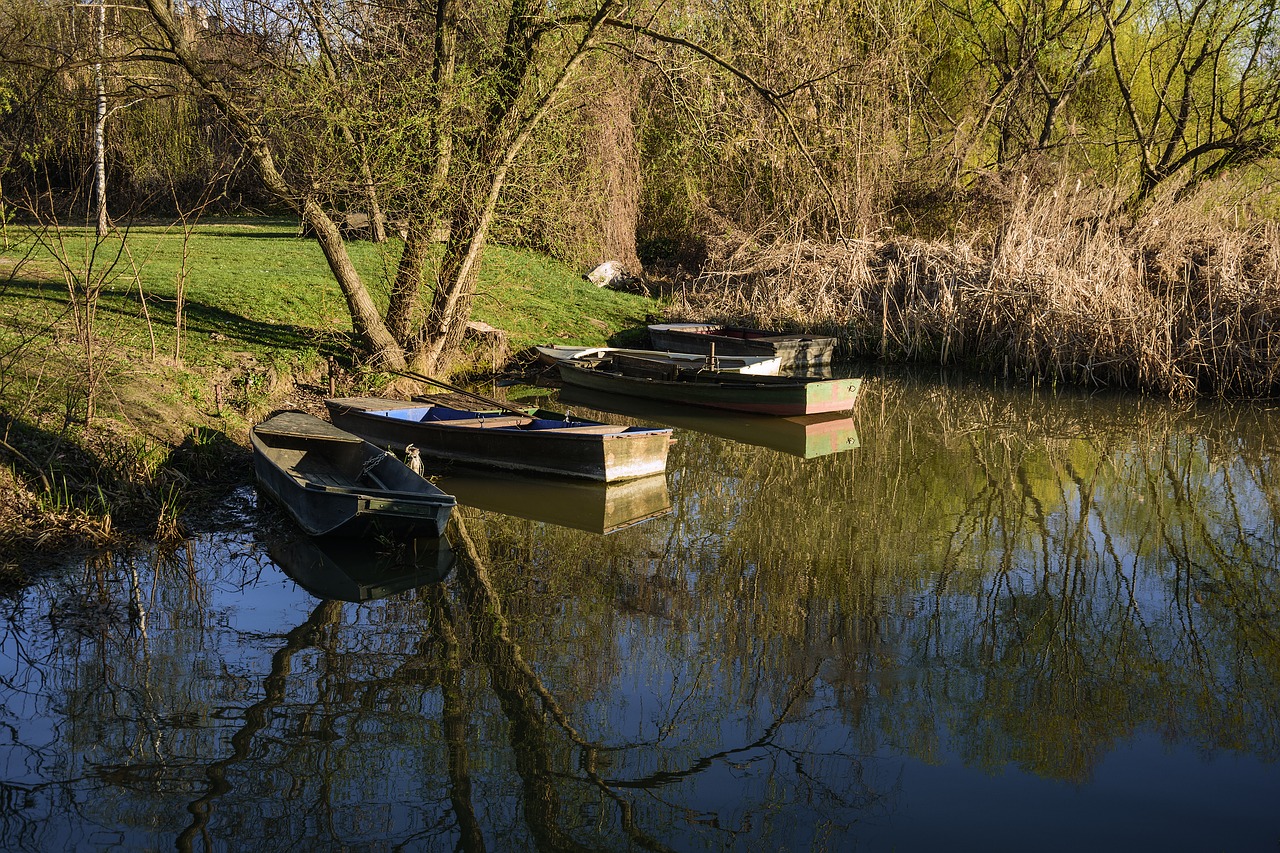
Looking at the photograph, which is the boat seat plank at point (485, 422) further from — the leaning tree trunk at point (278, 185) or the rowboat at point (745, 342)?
the rowboat at point (745, 342)

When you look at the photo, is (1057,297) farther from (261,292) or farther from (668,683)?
(668,683)

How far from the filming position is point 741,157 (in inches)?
854

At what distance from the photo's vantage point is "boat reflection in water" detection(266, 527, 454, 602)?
722cm

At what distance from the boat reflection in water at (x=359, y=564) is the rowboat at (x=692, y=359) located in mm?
6805

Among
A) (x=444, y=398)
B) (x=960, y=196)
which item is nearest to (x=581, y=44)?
(x=444, y=398)

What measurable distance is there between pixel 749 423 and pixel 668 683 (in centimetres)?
794

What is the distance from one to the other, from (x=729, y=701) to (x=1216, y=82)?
69.5 ft

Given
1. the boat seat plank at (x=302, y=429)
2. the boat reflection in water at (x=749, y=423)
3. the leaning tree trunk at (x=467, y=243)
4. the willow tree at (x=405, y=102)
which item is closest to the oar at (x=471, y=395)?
the willow tree at (x=405, y=102)

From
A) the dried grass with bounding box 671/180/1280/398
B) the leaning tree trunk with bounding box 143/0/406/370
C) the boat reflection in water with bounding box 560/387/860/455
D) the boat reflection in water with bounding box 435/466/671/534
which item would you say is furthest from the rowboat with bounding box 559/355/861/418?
the dried grass with bounding box 671/180/1280/398

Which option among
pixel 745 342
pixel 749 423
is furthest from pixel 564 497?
pixel 745 342

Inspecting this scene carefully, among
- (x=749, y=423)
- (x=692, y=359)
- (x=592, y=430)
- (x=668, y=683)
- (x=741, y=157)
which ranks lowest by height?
(x=668, y=683)

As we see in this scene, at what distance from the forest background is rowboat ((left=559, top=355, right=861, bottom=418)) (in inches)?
76.4

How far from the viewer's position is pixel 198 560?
24.6ft

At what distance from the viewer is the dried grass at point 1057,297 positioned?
14688mm
